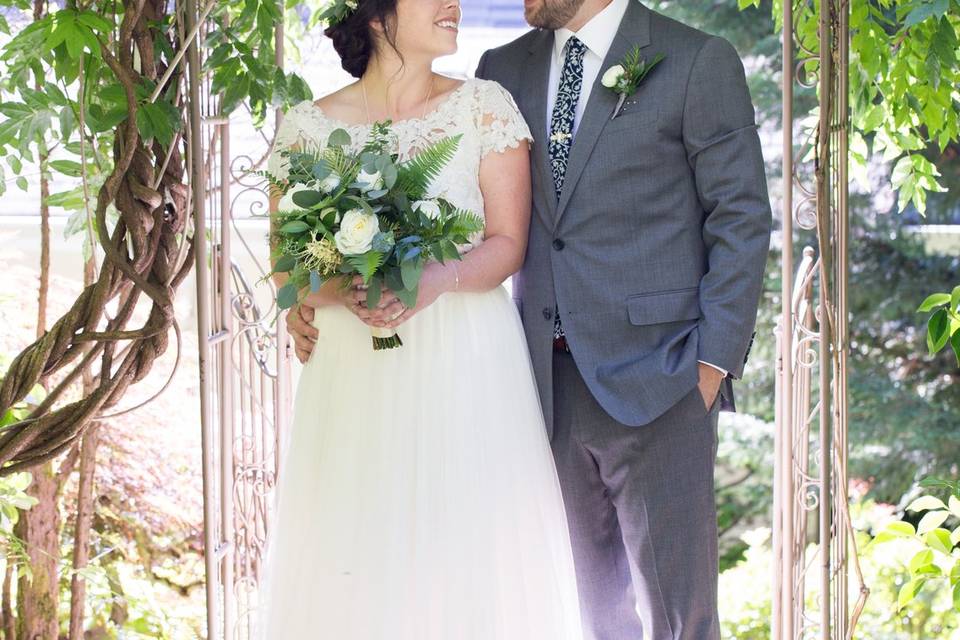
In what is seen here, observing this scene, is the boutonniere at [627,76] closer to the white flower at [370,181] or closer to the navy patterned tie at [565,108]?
the navy patterned tie at [565,108]

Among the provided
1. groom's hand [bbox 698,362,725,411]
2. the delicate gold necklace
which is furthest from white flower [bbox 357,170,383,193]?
groom's hand [bbox 698,362,725,411]

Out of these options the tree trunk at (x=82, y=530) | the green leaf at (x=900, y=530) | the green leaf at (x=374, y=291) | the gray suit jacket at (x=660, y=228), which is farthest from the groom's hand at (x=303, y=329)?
the green leaf at (x=900, y=530)

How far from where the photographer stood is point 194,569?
13.8ft

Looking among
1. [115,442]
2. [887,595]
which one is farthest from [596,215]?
[887,595]

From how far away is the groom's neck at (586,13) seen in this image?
2502mm

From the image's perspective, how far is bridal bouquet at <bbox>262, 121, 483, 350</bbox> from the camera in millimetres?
2080

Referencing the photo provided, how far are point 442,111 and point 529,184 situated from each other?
0.25 m

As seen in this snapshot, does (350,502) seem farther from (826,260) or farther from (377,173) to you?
(826,260)

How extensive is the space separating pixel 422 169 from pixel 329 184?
0.61ft

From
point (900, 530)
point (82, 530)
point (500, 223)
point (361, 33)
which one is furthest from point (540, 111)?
point (82, 530)

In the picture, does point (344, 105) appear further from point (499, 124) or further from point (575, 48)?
point (575, 48)

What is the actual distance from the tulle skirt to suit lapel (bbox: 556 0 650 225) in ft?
0.99

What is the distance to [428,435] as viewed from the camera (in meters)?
2.36

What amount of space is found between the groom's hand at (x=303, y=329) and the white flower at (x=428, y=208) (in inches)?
19.0
